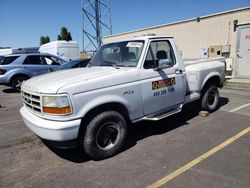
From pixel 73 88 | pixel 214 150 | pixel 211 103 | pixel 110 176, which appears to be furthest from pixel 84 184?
pixel 211 103

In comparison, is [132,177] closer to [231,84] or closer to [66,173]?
[66,173]

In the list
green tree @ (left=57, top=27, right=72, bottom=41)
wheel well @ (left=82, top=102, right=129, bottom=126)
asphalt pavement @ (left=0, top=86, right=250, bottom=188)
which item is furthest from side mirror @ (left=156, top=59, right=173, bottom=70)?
green tree @ (left=57, top=27, right=72, bottom=41)

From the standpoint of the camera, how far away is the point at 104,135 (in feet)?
13.5

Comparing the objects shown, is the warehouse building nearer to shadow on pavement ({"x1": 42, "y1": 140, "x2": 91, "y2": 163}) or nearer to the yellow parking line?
the yellow parking line

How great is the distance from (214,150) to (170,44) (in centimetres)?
246

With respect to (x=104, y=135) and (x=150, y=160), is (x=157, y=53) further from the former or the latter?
(x=150, y=160)

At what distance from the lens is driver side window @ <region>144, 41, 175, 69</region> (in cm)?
462

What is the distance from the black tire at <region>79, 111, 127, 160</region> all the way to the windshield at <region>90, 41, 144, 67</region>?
1.17 m

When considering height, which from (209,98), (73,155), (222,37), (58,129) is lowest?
(73,155)

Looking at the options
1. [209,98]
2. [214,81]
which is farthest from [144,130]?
[214,81]

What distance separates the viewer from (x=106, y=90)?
3.88 meters

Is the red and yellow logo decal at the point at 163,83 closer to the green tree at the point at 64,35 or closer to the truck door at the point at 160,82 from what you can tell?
the truck door at the point at 160,82

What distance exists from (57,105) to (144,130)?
8.12 feet

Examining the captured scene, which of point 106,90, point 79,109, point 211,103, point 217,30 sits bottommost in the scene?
point 211,103
